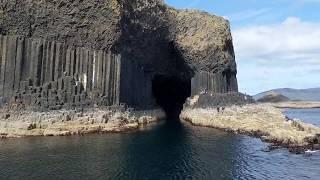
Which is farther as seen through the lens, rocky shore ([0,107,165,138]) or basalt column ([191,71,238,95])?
basalt column ([191,71,238,95])

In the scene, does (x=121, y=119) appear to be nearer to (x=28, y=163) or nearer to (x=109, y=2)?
(x=109, y=2)

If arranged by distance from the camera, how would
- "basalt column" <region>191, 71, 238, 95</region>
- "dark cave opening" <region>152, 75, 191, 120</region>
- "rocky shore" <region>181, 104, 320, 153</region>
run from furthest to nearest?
"dark cave opening" <region>152, 75, 191, 120</region>
"basalt column" <region>191, 71, 238, 95</region>
"rocky shore" <region>181, 104, 320, 153</region>

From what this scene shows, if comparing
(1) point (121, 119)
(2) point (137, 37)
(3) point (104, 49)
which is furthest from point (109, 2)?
(1) point (121, 119)

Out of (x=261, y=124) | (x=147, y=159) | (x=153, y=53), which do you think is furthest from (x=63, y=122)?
(x=153, y=53)

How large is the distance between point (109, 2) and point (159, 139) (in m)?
18.0

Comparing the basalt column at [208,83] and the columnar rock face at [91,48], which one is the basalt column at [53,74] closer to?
the columnar rock face at [91,48]

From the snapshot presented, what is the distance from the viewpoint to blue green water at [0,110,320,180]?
26.0m

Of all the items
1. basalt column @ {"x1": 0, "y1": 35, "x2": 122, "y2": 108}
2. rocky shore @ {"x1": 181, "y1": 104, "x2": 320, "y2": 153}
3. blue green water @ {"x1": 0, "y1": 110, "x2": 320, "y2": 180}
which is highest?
basalt column @ {"x1": 0, "y1": 35, "x2": 122, "y2": 108}

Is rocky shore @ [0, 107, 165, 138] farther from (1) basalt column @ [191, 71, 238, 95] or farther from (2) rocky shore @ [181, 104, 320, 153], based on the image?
(1) basalt column @ [191, 71, 238, 95]

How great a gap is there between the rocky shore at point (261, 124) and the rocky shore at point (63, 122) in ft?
37.4

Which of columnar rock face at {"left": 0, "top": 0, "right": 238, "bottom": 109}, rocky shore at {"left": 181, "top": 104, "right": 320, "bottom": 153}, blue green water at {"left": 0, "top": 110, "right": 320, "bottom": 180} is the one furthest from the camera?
columnar rock face at {"left": 0, "top": 0, "right": 238, "bottom": 109}

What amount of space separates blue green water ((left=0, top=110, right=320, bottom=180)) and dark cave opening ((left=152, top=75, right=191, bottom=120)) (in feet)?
127

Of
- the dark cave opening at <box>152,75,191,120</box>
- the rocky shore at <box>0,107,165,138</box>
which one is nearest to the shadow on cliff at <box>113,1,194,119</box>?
the dark cave opening at <box>152,75,191,120</box>

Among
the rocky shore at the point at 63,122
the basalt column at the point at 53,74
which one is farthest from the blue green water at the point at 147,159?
the basalt column at the point at 53,74
